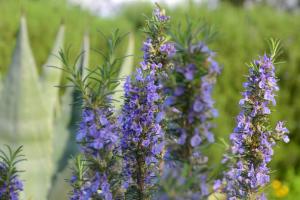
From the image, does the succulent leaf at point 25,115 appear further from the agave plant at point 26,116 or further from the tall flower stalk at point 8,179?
the tall flower stalk at point 8,179

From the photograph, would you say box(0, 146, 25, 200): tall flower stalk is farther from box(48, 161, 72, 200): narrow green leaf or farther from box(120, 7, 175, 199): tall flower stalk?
box(48, 161, 72, 200): narrow green leaf

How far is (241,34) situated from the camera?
7.18 m

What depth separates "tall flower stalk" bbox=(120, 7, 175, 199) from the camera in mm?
1289

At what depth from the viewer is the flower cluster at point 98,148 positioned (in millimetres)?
1155

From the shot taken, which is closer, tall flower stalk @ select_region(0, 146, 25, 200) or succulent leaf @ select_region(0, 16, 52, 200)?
tall flower stalk @ select_region(0, 146, 25, 200)

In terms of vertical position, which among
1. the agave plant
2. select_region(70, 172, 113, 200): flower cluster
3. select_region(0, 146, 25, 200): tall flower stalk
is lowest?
select_region(70, 172, 113, 200): flower cluster

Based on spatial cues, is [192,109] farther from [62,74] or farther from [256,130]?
[62,74]

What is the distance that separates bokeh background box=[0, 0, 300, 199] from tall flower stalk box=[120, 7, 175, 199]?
1383 mm

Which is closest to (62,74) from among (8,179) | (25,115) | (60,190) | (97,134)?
(25,115)

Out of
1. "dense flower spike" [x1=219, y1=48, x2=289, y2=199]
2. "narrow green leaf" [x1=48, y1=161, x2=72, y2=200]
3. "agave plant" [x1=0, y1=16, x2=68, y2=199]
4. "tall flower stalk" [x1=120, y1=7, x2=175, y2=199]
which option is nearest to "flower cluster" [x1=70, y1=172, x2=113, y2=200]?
"tall flower stalk" [x1=120, y1=7, x2=175, y2=199]

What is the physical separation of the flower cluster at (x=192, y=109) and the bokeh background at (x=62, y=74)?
1.68 m

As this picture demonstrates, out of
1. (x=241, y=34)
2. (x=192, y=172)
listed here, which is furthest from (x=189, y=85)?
(x=241, y=34)

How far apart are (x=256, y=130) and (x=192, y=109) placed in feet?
1.45

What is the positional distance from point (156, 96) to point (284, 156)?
20.8 feet
